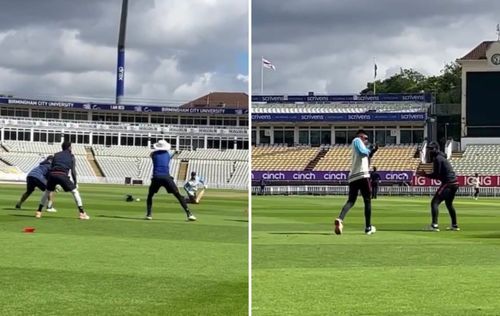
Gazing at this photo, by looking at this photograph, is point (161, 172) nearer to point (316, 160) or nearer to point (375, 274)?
point (375, 274)

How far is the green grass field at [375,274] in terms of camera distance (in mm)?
5883

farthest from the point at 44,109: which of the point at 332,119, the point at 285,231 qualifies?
the point at 285,231

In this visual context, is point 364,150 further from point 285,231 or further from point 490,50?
point 490,50

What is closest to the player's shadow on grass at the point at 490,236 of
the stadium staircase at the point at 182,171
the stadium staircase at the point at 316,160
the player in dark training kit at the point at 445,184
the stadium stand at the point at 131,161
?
the player in dark training kit at the point at 445,184

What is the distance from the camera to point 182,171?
79.5 meters

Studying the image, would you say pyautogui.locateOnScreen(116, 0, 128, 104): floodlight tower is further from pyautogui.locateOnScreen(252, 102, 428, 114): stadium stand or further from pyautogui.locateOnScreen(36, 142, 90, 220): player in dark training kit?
pyautogui.locateOnScreen(36, 142, 90, 220): player in dark training kit

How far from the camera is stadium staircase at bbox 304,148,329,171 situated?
66.3 metres

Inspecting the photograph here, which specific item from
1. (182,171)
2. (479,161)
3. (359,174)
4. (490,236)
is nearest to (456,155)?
(479,161)

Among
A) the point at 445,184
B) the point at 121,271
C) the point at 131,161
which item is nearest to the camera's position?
the point at 121,271

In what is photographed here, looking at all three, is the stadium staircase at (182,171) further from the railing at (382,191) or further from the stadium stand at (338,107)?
the railing at (382,191)

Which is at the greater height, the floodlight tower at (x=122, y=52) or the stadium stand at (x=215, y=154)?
the floodlight tower at (x=122, y=52)

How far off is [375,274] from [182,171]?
72.3 meters

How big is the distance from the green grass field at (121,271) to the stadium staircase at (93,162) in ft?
211

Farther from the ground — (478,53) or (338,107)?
(478,53)
